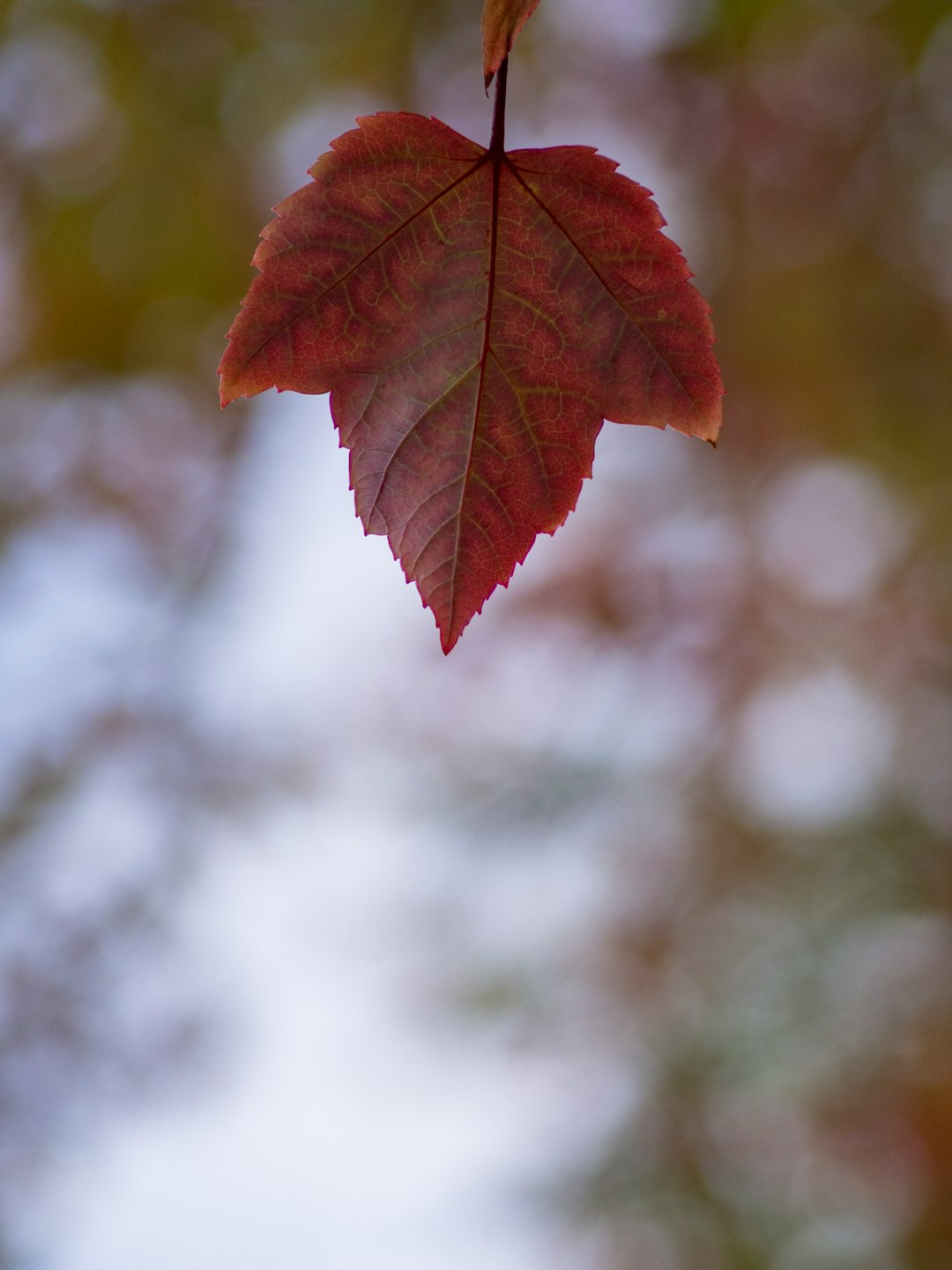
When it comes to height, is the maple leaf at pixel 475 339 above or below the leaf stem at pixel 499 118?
below

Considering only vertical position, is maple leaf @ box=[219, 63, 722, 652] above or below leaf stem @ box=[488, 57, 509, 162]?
below

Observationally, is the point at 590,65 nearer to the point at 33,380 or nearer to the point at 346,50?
the point at 346,50

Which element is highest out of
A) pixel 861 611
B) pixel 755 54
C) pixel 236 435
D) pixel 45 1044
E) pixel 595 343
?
pixel 755 54

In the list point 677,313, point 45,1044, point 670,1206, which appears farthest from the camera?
point 670,1206

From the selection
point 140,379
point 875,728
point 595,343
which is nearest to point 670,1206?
point 875,728
